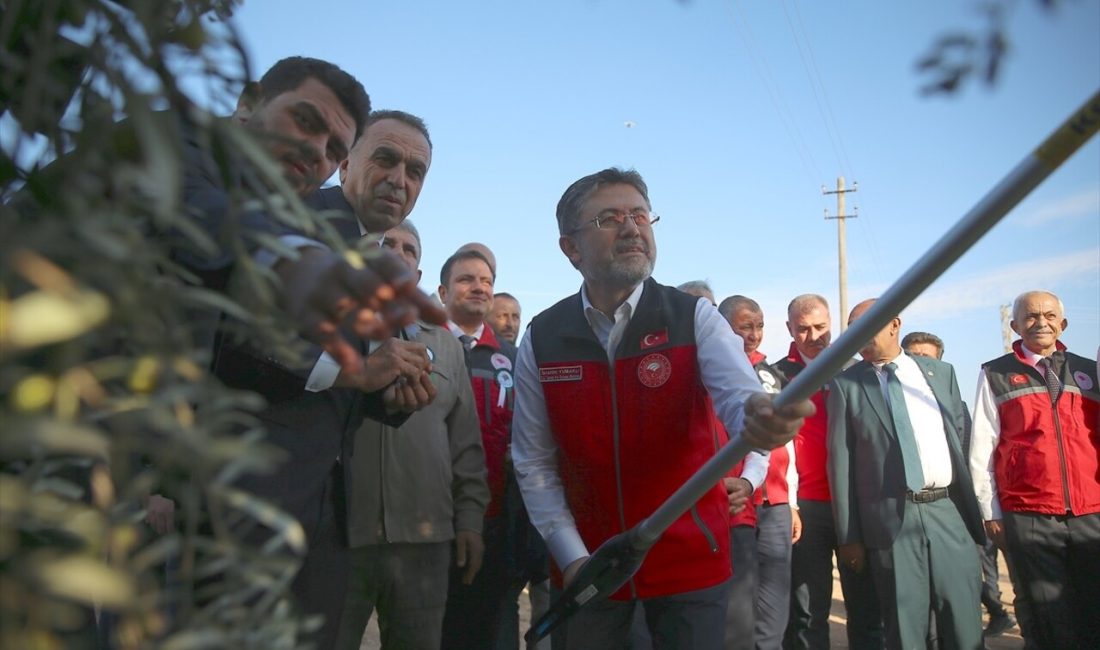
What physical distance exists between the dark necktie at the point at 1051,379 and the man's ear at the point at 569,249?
372 centimetres

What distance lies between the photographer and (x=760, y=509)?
5.55 metres

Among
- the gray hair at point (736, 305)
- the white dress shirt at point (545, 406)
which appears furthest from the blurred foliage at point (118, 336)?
the gray hair at point (736, 305)

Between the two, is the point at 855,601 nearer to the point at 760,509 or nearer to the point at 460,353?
the point at 760,509

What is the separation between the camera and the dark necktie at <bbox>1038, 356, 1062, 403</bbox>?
19.0 feet

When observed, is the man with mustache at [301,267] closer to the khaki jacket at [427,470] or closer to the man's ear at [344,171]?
the khaki jacket at [427,470]

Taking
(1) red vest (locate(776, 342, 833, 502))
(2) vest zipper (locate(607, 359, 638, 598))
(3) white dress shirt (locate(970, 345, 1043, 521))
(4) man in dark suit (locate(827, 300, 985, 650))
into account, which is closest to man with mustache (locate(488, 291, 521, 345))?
(1) red vest (locate(776, 342, 833, 502))

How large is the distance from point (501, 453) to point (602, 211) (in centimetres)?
144

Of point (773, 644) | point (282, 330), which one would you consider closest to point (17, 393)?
point (282, 330)

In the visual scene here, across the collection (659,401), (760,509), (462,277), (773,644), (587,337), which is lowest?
(773,644)

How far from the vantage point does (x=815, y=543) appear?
245 inches

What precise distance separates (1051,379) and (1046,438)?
42 cm

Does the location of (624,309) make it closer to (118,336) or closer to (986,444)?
(118,336)

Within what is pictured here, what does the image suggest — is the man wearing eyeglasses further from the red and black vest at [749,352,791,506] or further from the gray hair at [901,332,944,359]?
the gray hair at [901,332,944,359]

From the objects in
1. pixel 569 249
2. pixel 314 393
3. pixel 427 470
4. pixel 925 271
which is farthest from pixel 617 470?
pixel 925 271
